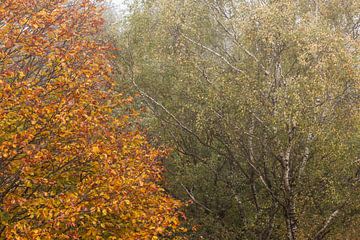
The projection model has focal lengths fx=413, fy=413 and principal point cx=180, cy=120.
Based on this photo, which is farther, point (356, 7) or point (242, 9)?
point (356, 7)

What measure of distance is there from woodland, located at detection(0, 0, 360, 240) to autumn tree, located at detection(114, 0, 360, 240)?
110 millimetres

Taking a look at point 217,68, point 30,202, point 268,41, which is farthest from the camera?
point 217,68

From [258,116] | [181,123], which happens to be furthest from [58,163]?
[181,123]

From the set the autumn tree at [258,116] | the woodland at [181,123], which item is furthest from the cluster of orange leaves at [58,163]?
the autumn tree at [258,116]

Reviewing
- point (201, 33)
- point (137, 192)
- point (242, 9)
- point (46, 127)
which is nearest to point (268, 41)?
point (242, 9)

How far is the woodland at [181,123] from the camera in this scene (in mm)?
13141

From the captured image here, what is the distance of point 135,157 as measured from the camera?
1617 centimetres

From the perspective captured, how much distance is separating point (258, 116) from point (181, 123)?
242 inches

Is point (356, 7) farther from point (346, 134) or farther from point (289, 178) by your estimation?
point (289, 178)

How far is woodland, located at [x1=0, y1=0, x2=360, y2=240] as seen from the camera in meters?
13.1

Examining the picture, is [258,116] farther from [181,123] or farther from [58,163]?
[58,163]

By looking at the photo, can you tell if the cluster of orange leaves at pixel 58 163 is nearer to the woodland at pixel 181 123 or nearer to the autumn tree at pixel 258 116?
the woodland at pixel 181 123

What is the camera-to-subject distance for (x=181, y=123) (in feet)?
90.9

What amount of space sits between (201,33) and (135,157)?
16182 millimetres
